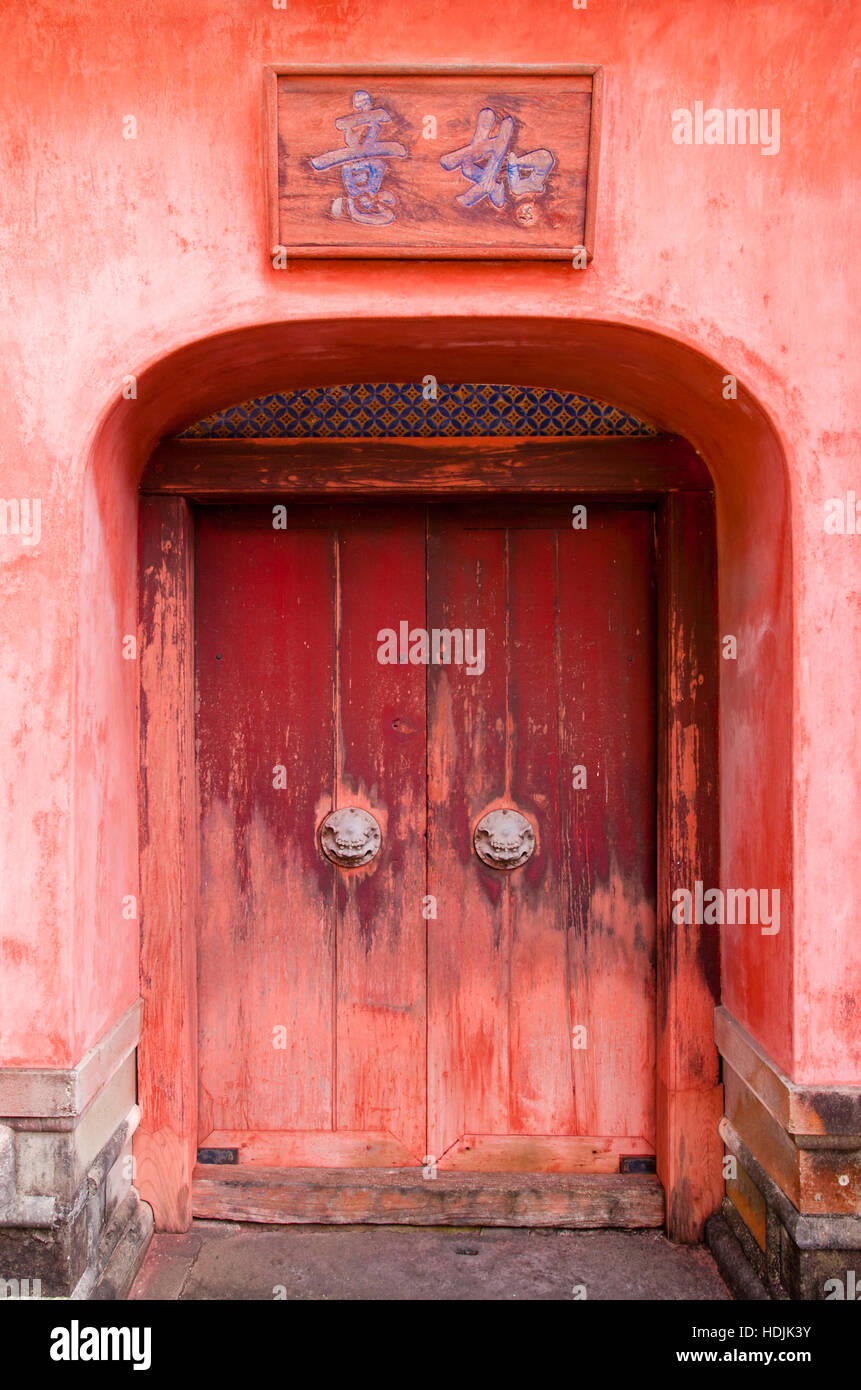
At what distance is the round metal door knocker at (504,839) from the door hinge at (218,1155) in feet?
3.89

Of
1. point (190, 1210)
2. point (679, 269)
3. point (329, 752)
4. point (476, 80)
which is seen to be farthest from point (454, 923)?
point (476, 80)

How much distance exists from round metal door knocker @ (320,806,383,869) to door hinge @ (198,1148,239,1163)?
0.94 meters

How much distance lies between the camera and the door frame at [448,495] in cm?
265

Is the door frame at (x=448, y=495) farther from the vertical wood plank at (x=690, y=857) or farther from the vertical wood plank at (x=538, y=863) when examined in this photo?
the vertical wood plank at (x=538, y=863)

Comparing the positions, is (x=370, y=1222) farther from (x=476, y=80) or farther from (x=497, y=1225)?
A: (x=476, y=80)

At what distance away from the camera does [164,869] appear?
2670 millimetres

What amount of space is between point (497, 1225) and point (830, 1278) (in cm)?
98

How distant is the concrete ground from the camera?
96.2 inches

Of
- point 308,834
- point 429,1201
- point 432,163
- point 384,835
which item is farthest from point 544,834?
point 432,163

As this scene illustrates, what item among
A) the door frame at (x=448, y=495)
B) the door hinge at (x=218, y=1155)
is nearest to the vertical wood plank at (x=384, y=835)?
the door frame at (x=448, y=495)

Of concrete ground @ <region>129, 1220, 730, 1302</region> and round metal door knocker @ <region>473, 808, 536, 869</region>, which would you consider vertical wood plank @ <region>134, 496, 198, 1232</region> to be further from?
round metal door knocker @ <region>473, 808, 536, 869</region>

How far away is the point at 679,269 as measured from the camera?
2164 mm

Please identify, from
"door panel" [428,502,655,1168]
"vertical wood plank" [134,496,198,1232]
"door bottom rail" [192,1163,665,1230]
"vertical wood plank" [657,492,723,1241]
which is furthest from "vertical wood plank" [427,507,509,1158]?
"vertical wood plank" [134,496,198,1232]

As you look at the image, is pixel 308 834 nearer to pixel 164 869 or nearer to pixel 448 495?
pixel 164 869
